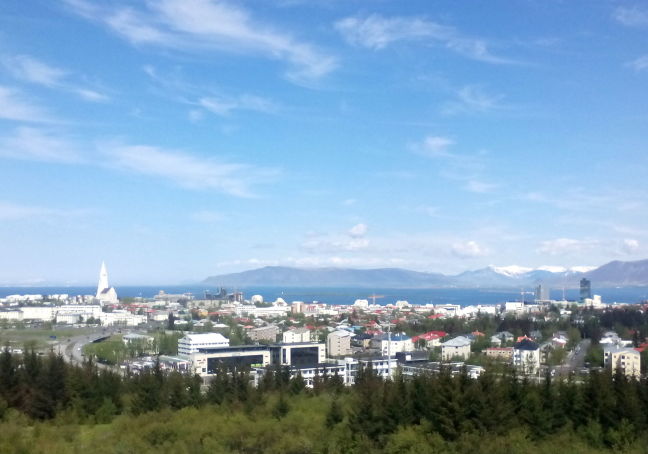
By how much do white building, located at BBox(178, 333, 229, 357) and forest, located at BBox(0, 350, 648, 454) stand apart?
15.4 meters

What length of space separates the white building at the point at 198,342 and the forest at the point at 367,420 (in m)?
15.4

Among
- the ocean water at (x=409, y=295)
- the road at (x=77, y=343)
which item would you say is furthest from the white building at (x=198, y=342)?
the ocean water at (x=409, y=295)

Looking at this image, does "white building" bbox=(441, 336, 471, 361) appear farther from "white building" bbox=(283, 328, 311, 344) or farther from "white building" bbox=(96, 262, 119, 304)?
"white building" bbox=(96, 262, 119, 304)

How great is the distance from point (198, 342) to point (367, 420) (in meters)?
18.6

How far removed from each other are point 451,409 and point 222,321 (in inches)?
1297

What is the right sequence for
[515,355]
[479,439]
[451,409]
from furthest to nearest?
1. [515,355]
2. [451,409]
3. [479,439]

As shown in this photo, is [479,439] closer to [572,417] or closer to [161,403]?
[572,417]

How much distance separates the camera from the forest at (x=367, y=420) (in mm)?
8352

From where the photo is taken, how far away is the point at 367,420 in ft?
30.5

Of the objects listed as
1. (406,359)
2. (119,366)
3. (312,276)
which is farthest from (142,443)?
(312,276)

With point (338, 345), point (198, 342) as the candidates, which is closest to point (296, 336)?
point (338, 345)

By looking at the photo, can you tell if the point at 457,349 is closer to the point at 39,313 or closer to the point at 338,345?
the point at 338,345

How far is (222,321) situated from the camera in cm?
4081

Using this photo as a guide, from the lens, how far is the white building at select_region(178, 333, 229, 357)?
26781 millimetres
